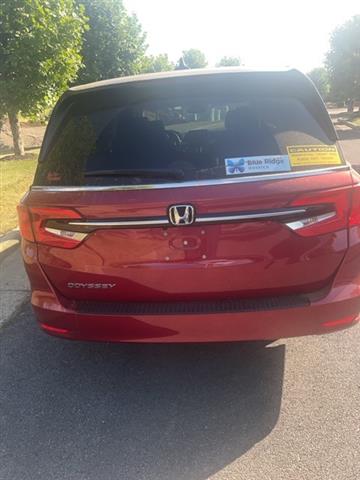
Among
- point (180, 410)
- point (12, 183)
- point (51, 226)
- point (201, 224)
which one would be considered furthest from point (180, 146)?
point (12, 183)

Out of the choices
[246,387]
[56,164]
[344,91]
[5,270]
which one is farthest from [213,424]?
[344,91]

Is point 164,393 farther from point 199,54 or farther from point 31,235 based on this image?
point 199,54

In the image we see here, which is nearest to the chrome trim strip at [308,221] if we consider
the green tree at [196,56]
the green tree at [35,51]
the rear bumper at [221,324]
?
the rear bumper at [221,324]

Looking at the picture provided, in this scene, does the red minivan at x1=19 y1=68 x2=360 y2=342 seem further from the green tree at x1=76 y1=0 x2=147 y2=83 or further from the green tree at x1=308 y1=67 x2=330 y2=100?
the green tree at x1=308 y1=67 x2=330 y2=100

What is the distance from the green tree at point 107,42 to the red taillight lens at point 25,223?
1782 cm

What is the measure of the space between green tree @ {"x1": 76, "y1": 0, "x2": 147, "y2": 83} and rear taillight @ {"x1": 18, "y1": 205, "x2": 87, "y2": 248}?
17924 mm

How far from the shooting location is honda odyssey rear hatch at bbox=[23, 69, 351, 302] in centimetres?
238

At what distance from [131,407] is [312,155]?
5.46 feet

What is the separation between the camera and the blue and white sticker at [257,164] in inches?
96.1

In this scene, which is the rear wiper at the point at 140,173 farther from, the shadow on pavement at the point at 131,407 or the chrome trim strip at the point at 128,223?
the shadow on pavement at the point at 131,407

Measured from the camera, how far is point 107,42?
2041 centimetres

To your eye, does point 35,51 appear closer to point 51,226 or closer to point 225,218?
point 51,226

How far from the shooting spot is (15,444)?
2.50 meters

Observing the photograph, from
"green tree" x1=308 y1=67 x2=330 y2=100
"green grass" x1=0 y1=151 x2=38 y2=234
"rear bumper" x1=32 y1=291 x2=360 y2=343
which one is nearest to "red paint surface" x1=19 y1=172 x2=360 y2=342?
"rear bumper" x1=32 y1=291 x2=360 y2=343
